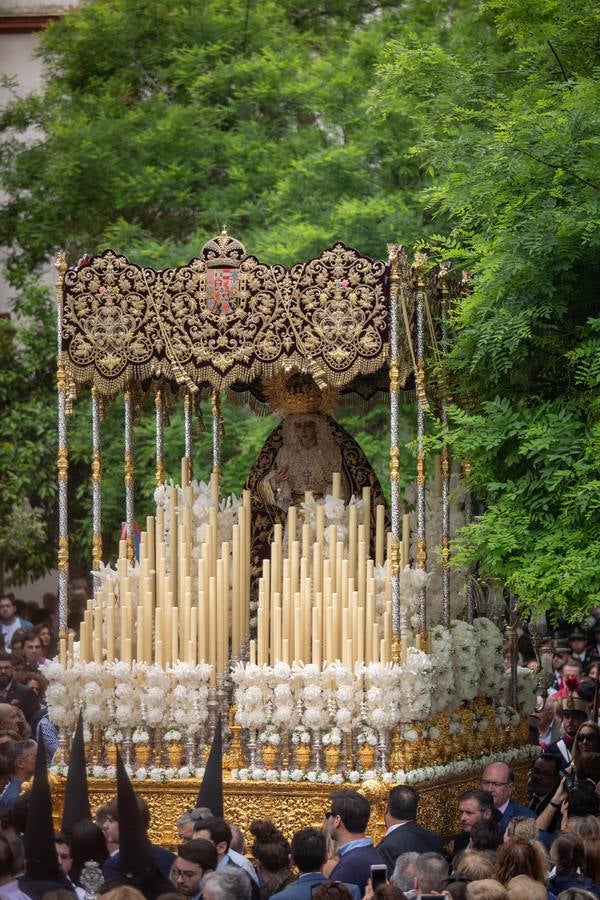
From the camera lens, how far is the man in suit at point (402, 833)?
47.9 ft

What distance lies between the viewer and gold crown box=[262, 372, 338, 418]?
64.4ft

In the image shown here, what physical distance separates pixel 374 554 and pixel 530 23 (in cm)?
478

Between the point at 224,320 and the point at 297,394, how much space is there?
1.47m

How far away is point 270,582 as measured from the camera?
18.2 m

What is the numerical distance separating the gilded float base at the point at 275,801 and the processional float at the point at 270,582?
9cm

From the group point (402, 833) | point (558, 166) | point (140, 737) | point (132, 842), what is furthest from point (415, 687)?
point (132, 842)

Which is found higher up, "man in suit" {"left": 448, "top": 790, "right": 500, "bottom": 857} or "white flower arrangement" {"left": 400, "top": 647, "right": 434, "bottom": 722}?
"white flower arrangement" {"left": 400, "top": 647, "right": 434, "bottom": 722}

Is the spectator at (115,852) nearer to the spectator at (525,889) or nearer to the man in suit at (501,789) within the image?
the spectator at (525,889)

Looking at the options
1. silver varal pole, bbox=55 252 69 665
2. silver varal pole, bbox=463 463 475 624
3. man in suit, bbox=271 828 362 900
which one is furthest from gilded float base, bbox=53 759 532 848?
man in suit, bbox=271 828 362 900

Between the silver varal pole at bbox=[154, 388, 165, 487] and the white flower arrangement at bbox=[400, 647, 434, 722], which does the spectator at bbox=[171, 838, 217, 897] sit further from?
the silver varal pole at bbox=[154, 388, 165, 487]

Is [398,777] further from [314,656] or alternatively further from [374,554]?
[374,554]

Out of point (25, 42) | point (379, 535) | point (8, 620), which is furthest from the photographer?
point (25, 42)

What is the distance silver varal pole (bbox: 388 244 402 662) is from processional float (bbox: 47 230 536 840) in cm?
2

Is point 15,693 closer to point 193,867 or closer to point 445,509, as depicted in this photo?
point 445,509
